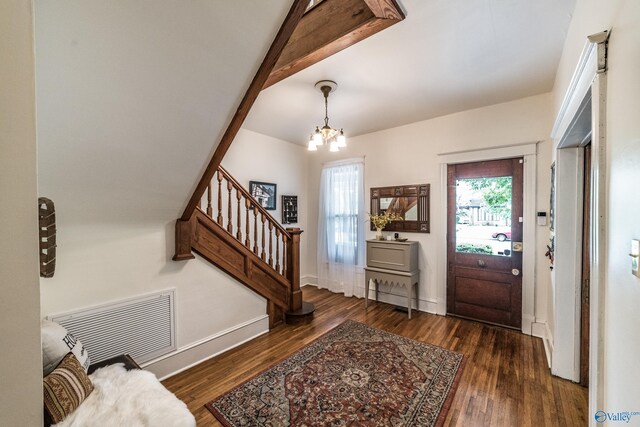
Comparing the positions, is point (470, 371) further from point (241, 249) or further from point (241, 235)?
point (241, 235)

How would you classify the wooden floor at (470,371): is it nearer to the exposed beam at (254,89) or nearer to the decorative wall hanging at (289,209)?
the exposed beam at (254,89)

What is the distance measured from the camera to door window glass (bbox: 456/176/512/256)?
322 cm

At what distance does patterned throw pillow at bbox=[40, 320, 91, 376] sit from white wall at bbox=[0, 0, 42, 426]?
1.41 m

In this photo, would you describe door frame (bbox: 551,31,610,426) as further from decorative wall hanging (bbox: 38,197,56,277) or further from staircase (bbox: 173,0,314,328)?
decorative wall hanging (bbox: 38,197,56,277)

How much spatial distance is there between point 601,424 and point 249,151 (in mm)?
4300

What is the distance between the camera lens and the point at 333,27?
192cm

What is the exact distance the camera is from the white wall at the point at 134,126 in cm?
124

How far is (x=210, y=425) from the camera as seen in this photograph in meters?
1.79

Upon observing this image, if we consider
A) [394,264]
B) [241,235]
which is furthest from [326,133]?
[394,264]

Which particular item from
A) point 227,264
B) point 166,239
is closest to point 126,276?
point 166,239

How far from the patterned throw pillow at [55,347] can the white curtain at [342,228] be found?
3.54 m

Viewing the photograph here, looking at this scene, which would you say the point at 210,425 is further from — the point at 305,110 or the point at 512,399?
the point at 305,110

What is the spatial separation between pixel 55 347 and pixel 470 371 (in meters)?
3.12

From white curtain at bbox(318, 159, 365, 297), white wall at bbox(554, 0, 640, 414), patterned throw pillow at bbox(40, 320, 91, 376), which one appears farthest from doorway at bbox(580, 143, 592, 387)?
patterned throw pillow at bbox(40, 320, 91, 376)
